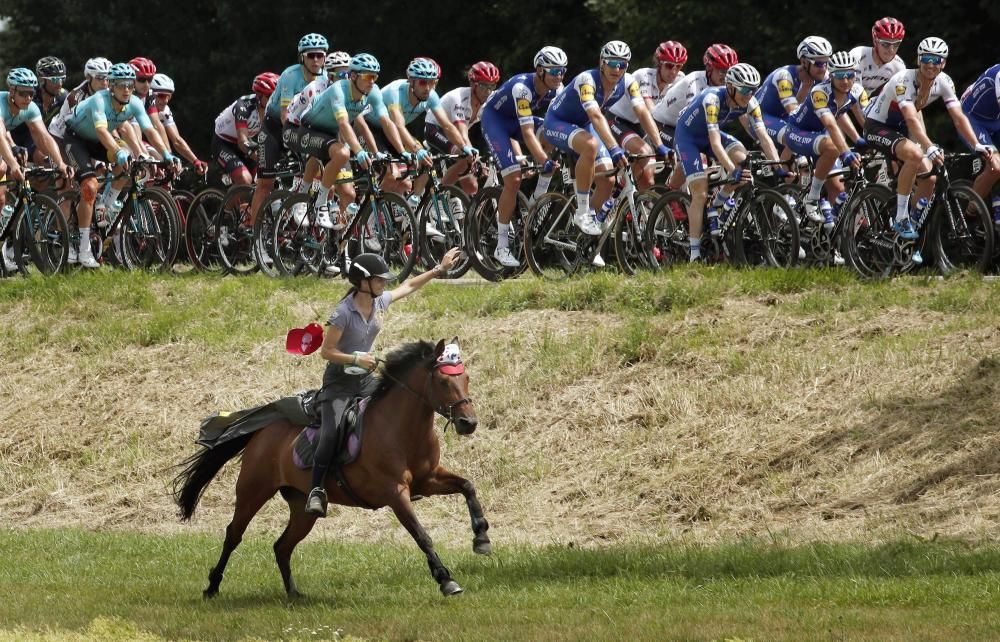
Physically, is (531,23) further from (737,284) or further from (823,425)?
(823,425)

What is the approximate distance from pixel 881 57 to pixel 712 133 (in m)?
2.46

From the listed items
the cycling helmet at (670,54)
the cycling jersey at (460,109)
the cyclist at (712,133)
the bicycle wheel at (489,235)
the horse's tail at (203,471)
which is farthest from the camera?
the cycling jersey at (460,109)

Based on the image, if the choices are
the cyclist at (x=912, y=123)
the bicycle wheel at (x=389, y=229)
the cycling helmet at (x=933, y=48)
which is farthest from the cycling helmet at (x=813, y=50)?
the bicycle wheel at (x=389, y=229)

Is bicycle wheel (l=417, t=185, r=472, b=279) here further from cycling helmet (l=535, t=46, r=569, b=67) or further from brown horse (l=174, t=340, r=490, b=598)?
brown horse (l=174, t=340, r=490, b=598)

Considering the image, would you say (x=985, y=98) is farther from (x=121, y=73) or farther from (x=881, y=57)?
(x=121, y=73)

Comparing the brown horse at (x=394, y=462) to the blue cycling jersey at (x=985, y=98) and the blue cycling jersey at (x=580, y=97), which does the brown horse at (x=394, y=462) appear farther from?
the blue cycling jersey at (x=985, y=98)

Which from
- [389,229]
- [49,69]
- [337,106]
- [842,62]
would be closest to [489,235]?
[389,229]

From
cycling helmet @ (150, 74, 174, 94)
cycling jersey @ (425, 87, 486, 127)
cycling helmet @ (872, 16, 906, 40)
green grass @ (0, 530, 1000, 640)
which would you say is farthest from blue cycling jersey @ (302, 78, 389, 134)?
green grass @ (0, 530, 1000, 640)

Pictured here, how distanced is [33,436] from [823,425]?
889 cm

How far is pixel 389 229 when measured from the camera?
20.5m

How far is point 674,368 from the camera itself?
17.5 m

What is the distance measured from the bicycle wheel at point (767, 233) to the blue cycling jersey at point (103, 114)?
800 centimetres

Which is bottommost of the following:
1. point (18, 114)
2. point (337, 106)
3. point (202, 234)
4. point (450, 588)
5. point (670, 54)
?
point (450, 588)

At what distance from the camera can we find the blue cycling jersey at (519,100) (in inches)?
797
